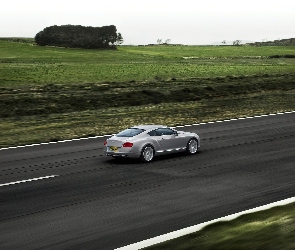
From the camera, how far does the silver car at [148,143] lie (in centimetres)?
1953

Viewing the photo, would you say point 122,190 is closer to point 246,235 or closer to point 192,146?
point 246,235

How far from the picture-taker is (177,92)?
40.9m

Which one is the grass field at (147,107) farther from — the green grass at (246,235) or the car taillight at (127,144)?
the car taillight at (127,144)

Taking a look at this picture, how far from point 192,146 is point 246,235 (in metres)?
10.7

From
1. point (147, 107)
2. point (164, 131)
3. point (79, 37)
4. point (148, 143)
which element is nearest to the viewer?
point (148, 143)

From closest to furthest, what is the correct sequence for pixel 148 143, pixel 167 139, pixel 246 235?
pixel 246 235, pixel 148 143, pixel 167 139

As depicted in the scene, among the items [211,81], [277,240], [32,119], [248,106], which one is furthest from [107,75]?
[277,240]

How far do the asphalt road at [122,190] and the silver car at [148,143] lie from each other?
397 mm

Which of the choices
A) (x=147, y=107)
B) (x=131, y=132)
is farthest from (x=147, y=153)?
(x=147, y=107)

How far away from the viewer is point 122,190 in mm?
15398

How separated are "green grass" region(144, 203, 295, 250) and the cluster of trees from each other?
9506 cm

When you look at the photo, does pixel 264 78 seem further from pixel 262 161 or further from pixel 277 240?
pixel 277 240

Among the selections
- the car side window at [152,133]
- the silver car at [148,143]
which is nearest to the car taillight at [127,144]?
the silver car at [148,143]

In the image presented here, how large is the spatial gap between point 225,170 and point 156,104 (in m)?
19.4
